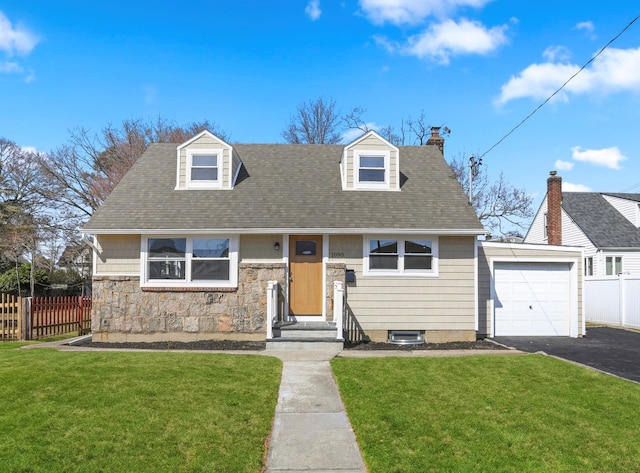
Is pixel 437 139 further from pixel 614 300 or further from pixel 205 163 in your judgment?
pixel 614 300

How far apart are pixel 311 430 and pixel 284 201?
796 centimetres

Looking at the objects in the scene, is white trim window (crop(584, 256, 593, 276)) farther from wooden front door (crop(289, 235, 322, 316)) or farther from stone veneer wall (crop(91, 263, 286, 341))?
stone veneer wall (crop(91, 263, 286, 341))

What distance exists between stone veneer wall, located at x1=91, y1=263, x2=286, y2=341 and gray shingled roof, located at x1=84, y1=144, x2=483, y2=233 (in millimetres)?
1333

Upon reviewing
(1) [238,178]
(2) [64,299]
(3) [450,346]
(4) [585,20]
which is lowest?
(3) [450,346]

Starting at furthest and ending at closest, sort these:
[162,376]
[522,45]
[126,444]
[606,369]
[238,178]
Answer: [238,178] → [522,45] → [606,369] → [162,376] → [126,444]

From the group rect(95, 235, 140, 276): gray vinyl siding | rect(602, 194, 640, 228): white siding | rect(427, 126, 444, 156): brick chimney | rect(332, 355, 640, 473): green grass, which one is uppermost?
rect(427, 126, 444, 156): brick chimney

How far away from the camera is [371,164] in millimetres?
13281

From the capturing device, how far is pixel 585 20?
10.4 metres

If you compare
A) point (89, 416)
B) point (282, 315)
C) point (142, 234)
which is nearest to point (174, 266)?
point (142, 234)

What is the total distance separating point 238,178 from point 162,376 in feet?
24.2

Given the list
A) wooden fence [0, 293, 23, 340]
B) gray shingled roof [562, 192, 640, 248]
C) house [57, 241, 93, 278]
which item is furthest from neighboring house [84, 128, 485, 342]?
house [57, 241, 93, 278]

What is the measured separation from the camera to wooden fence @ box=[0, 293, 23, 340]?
12594mm

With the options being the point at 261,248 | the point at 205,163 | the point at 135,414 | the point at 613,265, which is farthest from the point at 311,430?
the point at 613,265

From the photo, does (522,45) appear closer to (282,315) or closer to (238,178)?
(238,178)
